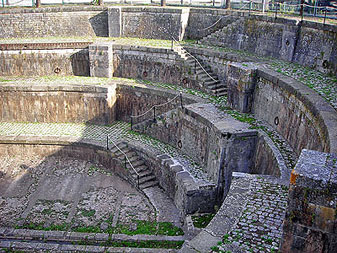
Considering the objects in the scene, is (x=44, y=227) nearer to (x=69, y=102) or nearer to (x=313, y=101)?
(x=69, y=102)

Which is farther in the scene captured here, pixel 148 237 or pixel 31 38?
pixel 31 38

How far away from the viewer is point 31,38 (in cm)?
1980

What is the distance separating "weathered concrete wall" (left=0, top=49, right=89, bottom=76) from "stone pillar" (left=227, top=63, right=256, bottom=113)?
8280 mm

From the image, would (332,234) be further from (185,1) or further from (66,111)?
(185,1)

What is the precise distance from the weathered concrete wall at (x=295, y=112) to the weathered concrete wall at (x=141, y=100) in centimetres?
366

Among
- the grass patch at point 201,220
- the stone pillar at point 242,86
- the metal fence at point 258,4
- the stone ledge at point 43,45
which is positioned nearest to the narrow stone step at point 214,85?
the stone pillar at point 242,86

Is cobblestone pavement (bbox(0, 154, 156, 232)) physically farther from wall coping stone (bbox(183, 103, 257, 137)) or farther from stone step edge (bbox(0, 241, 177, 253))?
wall coping stone (bbox(183, 103, 257, 137))

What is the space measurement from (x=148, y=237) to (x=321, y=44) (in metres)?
9.02

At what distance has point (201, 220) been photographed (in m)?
11.0

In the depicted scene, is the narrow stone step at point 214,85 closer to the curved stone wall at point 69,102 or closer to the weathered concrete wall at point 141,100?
the weathered concrete wall at point 141,100

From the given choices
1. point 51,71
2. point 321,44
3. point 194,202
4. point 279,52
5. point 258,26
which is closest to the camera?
point 194,202

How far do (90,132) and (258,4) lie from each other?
10476 mm

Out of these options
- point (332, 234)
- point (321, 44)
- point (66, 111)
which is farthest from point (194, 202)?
point (66, 111)

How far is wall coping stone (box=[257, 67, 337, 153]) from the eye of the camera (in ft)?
26.3
